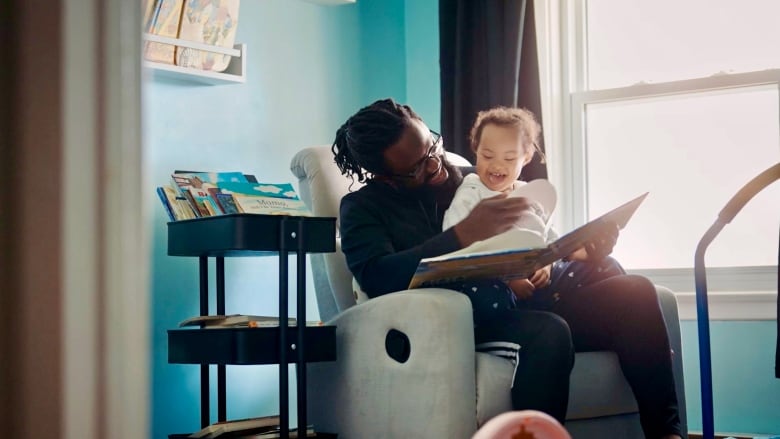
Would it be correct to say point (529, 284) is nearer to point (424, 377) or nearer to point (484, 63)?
point (424, 377)

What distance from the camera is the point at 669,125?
2.96 meters

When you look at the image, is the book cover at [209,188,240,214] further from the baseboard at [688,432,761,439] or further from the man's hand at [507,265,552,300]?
the baseboard at [688,432,761,439]

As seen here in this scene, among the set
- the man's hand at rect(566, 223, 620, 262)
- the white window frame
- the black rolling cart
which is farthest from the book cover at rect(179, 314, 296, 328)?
the white window frame

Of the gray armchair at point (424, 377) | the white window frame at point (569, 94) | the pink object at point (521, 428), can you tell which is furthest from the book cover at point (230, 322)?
the pink object at point (521, 428)

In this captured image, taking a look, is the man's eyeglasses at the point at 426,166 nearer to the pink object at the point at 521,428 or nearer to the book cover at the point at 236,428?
the book cover at the point at 236,428

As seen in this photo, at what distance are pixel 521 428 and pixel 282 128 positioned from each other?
2562mm

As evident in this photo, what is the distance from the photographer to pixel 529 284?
6.70 feet

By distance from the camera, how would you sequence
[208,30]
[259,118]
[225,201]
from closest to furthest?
[225,201]
[208,30]
[259,118]

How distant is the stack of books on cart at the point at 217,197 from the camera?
2.29 meters

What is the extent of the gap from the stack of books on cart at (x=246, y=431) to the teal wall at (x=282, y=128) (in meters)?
0.36

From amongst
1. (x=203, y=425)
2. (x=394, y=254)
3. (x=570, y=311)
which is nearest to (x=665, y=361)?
(x=570, y=311)

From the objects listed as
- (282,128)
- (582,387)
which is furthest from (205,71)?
(582,387)

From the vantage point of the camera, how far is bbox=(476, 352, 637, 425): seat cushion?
1.88 meters

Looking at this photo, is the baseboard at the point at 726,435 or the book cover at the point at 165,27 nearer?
the book cover at the point at 165,27
